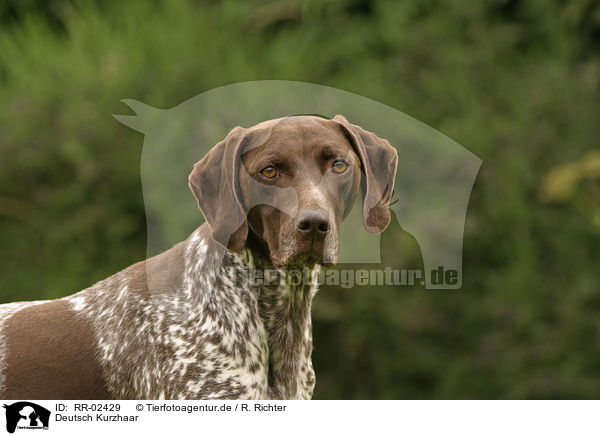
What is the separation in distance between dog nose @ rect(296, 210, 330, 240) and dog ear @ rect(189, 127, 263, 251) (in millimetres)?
280

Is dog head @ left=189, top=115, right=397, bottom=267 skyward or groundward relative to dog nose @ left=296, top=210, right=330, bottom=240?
skyward

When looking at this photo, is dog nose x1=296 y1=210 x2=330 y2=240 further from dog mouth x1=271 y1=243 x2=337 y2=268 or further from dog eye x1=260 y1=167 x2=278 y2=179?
dog eye x1=260 y1=167 x2=278 y2=179

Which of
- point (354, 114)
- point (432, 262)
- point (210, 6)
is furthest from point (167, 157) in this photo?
point (210, 6)

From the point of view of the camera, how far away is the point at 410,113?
22.2ft

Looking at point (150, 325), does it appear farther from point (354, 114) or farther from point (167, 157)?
point (354, 114)

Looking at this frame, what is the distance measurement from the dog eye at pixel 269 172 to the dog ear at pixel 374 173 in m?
0.41

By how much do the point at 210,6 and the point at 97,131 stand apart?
244cm

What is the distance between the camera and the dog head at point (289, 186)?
3270 millimetres

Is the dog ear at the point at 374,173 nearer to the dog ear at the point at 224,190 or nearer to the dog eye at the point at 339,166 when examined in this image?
the dog eye at the point at 339,166

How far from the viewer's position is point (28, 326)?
12.4 feet

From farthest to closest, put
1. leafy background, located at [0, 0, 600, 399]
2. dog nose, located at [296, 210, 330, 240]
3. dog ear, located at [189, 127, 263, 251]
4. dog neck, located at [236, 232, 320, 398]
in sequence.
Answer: leafy background, located at [0, 0, 600, 399] < dog neck, located at [236, 232, 320, 398] < dog ear, located at [189, 127, 263, 251] < dog nose, located at [296, 210, 330, 240]

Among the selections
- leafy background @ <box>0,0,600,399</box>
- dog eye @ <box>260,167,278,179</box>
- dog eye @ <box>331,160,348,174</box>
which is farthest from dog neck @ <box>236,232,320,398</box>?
leafy background @ <box>0,0,600,399</box>
